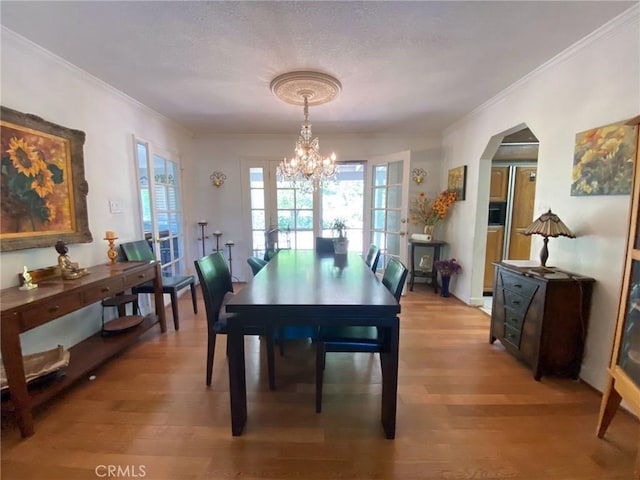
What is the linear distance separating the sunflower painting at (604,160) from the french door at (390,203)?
180 centimetres

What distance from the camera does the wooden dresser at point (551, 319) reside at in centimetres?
183

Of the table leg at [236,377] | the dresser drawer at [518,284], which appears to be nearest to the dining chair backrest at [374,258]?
the dresser drawer at [518,284]

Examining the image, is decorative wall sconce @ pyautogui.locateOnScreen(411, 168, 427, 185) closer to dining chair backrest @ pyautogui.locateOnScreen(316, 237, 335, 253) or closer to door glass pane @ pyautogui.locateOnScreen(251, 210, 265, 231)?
dining chair backrest @ pyautogui.locateOnScreen(316, 237, 335, 253)

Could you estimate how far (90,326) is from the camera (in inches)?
91.1

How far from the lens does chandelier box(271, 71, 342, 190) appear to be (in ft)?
7.34

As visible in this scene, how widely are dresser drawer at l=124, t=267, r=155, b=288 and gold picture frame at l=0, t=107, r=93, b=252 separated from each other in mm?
446

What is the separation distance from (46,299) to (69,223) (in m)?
0.82

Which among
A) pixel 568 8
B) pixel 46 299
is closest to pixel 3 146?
pixel 46 299

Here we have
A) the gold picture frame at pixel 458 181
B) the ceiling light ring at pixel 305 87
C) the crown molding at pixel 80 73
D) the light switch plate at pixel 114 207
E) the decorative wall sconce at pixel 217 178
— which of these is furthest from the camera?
the decorative wall sconce at pixel 217 178

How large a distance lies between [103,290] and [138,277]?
0.37m

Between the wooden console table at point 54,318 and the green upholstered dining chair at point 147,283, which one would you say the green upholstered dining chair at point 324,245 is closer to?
the green upholstered dining chair at point 147,283

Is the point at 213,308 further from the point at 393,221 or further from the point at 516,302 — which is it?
the point at 393,221

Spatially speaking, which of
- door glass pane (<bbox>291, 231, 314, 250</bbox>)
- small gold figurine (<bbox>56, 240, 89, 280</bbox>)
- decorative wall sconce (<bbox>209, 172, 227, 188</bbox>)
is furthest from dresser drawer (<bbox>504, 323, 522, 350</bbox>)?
decorative wall sconce (<bbox>209, 172, 227, 188</bbox>)

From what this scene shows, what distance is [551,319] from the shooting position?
1866 mm
